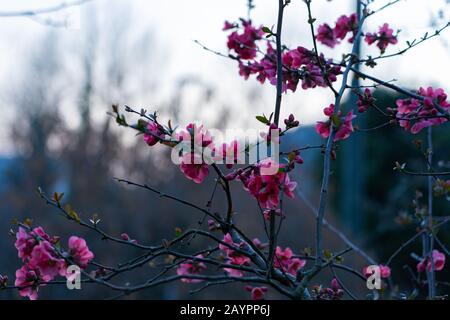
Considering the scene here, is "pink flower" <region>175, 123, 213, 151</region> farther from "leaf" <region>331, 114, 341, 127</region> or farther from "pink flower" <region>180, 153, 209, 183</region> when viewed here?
"leaf" <region>331, 114, 341, 127</region>

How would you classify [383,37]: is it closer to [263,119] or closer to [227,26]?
[227,26]

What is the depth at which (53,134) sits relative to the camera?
38.3 feet

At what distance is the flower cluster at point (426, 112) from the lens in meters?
2.04

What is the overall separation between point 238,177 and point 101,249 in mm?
6256

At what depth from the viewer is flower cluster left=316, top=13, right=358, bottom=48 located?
2469 mm

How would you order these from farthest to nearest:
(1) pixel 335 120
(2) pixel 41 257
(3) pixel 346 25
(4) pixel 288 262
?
(3) pixel 346 25 < (4) pixel 288 262 < (1) pixel 335 120 < (2) pixel 41 257

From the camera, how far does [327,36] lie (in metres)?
2.57

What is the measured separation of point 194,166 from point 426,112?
2.75 feet

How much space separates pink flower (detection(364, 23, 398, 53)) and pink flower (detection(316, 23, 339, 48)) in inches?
5.3

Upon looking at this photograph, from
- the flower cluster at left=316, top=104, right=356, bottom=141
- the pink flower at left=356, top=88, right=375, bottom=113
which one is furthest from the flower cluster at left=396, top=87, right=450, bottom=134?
the flower cluster at left=316, top=104, right=356, bottom=141

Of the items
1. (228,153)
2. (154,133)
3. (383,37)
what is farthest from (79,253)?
(383,37)
